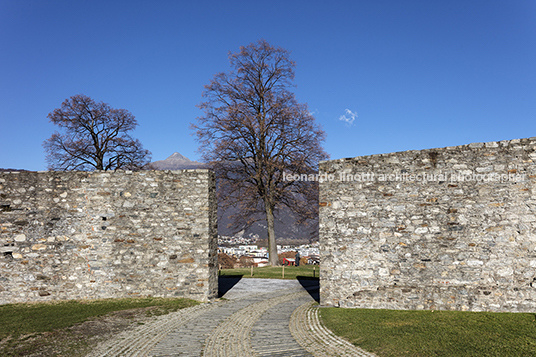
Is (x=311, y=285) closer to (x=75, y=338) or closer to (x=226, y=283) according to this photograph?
(x=226, y=283)

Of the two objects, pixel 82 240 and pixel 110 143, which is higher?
pixel 110 143

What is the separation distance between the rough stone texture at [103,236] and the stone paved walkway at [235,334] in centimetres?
180

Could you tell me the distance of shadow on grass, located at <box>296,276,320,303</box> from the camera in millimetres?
12273

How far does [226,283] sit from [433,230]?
934 centimetres

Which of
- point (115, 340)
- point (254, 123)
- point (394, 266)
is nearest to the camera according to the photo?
point (115, 340)

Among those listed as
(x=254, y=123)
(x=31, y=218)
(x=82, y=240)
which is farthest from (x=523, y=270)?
(x=254, y=123)

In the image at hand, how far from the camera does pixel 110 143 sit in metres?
24.7

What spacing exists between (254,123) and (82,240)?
12.5 meters

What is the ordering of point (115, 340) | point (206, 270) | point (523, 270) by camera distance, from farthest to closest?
point (206, 270) < point (523, 270) < point (115, 340)

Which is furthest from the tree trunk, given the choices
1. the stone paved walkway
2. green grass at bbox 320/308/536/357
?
green grass at bbox 320/308/536/357

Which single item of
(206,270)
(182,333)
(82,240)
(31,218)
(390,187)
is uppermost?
(390,187)

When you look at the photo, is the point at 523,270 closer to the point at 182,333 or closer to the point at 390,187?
the point at 390,187

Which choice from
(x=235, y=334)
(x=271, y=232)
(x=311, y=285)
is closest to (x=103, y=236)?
(x=235, y=334)

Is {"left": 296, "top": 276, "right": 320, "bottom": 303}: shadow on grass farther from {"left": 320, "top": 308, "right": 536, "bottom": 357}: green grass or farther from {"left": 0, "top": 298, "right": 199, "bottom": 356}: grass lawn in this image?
{"left": 0, "top": 298, "right": 199, "bottom": 356}: grass lawn
